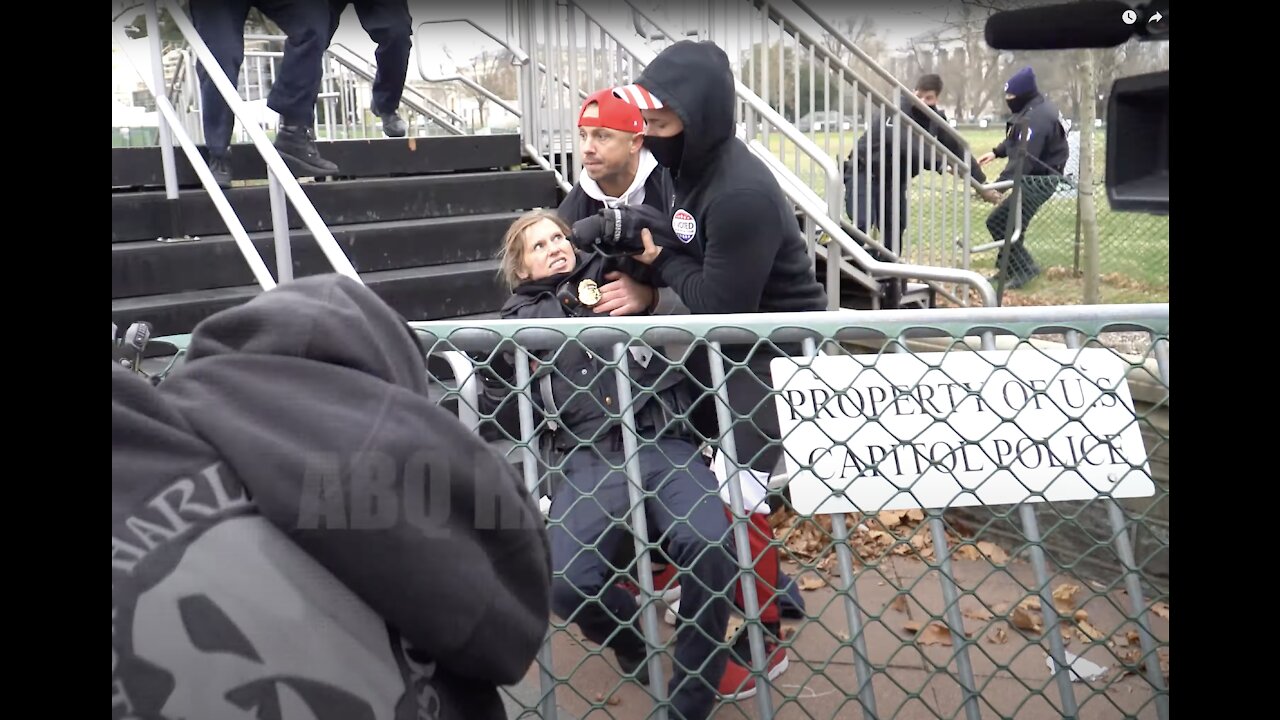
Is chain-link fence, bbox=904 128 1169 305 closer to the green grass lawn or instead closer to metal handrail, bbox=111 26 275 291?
the green grass lawn

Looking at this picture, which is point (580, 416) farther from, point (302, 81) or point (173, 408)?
point (302, 81)

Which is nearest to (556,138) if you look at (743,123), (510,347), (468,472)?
(743,123)

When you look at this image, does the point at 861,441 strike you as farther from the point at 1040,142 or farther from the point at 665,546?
the point at 1040,142

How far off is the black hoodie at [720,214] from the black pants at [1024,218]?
13.9 feet

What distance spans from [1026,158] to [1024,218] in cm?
46

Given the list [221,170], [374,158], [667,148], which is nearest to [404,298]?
[221,170]

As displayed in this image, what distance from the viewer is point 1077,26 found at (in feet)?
4.86

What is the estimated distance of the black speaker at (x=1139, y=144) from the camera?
4.76 ft

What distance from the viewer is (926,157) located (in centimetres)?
706

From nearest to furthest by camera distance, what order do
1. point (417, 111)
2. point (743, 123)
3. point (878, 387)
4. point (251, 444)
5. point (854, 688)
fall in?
point (251, 444) → point (878, 387) → point (854, 688) → point (743, 123) → point (417, 111)

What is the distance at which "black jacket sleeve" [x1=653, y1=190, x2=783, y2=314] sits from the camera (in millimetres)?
2994

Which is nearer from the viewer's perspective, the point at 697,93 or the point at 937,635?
the point at 697,93

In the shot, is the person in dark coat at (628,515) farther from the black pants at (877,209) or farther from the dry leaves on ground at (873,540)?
the black pants at (877,209)

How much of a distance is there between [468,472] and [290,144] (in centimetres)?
464
